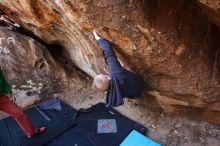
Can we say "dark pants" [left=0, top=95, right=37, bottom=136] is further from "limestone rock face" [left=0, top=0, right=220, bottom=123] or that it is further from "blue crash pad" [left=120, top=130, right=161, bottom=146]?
"blue crash pad" [left=120, top=130, right=161, bottom=146]

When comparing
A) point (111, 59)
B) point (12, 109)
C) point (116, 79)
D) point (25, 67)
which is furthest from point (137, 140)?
point (25, 67)

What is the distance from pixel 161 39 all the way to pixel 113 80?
0.74 metres

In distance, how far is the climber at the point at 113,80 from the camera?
307 cm

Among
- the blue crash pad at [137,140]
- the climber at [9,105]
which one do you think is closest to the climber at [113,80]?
the blue crash pad at [137,140]

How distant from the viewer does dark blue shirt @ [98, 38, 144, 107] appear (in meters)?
3.11

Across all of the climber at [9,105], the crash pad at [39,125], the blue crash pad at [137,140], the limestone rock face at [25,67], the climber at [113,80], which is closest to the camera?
the climber at [113,80]

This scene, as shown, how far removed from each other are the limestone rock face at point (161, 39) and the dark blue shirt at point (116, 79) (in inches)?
6.8

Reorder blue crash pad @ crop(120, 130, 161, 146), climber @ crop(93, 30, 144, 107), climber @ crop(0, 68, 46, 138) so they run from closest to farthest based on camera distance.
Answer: climber @ crop(93, 30, 144, 107) < climber @ crop(0, 68, 46, 138) < blue crash pad @ crop(120, 130, 161, 146)

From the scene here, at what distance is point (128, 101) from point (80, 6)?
2281 millimetres

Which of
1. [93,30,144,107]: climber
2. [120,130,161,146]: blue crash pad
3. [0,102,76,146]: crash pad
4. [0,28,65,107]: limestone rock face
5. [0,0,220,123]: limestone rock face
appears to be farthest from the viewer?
[0,28,65,107]: limestone rock face

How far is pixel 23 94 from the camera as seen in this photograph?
5.05 m

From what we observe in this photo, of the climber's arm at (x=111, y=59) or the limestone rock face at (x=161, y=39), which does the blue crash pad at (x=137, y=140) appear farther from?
the climber's arm at (x=111, y=59)

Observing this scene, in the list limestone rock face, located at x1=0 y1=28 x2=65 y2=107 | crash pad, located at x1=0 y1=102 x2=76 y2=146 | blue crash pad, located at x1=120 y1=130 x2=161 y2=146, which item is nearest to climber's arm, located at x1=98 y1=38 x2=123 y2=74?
blue crash pad, located at x1=120 y1=130 x2=161 y2=146

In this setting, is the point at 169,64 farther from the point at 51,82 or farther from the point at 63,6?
the point at 51,82
